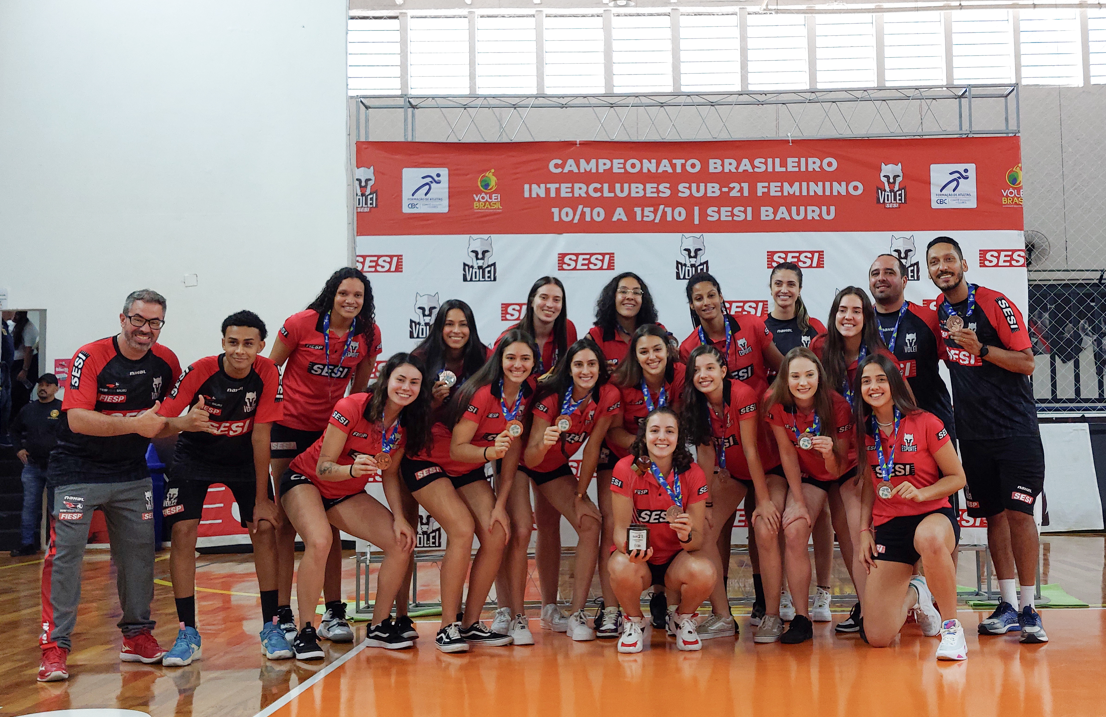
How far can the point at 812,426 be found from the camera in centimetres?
426

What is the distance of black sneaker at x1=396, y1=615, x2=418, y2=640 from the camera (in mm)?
4305

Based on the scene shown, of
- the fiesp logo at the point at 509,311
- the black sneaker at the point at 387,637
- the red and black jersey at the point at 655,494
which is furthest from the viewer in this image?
the fiesp logo at the point at 509,311

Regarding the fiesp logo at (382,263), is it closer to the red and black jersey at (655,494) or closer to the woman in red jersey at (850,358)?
the red and black jersey at (655,494)

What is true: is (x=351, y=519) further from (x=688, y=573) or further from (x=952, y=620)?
(x=952, y=620)

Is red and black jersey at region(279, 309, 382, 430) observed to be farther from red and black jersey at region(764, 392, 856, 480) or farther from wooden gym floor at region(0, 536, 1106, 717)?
red and black jersey at region(764, 392, 856, 480)

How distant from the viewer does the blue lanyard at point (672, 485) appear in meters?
4.12

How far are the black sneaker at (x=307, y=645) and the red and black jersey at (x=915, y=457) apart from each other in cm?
277

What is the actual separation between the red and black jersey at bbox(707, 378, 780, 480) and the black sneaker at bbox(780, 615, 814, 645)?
0.75 m

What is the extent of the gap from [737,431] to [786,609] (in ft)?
3.80

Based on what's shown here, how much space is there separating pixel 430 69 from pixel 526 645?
9289mm

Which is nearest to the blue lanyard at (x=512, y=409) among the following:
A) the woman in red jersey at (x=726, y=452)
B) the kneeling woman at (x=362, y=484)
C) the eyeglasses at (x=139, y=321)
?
the kneeling woman at (x=362, y=484)

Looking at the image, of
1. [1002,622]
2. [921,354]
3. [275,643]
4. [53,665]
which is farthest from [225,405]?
[1002,622]

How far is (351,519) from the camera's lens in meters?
4.27

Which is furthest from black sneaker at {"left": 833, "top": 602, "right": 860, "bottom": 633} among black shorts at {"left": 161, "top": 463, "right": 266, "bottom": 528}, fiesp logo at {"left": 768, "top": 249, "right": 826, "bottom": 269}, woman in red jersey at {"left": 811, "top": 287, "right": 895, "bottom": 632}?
black shorts at {"left": 161, "top": 463, "right": 266, "bottom": 528}
